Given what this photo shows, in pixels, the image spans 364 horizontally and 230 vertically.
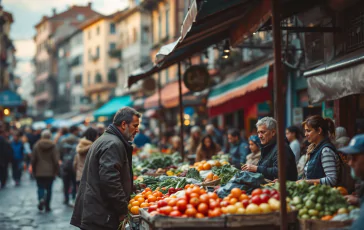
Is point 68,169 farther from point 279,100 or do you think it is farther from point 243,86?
point 279,100

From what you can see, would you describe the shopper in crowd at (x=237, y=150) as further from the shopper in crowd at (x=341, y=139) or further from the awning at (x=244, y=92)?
the shopper in crowd at (x=341, y=139)

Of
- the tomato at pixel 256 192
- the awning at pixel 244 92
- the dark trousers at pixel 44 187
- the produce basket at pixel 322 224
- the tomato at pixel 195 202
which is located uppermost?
the awning at pixel 244 92

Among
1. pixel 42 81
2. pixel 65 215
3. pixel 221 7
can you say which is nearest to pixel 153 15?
pixel 65 215

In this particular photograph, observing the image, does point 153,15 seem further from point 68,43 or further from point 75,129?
point 68,43

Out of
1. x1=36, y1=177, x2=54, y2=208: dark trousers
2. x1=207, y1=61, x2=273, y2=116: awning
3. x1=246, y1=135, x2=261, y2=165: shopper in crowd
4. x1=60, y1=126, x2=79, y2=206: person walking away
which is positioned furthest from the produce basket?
x1=60, y1=126, x2=79, y2=206: person walking away

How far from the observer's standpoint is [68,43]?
3489 inches

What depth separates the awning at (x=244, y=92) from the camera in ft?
48.0

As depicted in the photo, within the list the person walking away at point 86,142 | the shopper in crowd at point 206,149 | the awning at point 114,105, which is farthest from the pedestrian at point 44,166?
the awning at point 114,105

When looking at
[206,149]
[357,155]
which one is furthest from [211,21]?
[206,149]

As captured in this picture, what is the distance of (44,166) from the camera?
580 inches

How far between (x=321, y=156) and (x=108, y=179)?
251cm

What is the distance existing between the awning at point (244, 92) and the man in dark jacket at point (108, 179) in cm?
768

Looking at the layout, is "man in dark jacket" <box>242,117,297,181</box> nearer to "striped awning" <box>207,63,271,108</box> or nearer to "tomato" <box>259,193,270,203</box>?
"tomato" <box>259,193,270,203</box>

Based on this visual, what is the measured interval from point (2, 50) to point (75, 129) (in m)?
49.4
